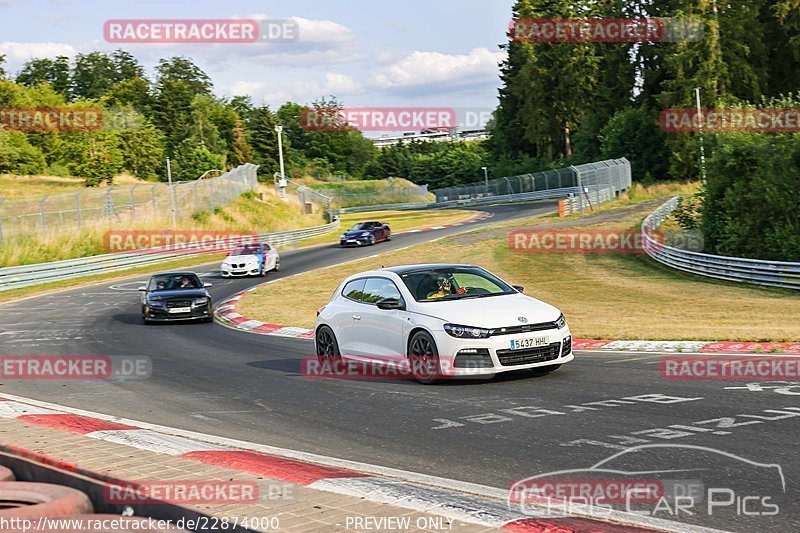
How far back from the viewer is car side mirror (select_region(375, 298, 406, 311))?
13.1 metres

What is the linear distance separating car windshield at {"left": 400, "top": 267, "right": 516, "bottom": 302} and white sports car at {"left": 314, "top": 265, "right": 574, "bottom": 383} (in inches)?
0.5

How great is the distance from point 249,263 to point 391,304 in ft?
95.2

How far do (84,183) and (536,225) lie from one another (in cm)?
5064

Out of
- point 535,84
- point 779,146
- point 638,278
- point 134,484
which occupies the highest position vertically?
point 535,84

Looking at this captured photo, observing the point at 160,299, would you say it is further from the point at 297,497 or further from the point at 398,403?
the point at 297,497

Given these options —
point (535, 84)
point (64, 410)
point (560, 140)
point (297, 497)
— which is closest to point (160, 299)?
point (64, 410)

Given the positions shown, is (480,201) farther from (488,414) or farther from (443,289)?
(488,414)

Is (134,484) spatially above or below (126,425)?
above

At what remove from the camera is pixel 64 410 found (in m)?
11.9

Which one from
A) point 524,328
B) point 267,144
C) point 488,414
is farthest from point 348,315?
point 267,144

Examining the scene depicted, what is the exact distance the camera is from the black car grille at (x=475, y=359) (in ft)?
39.3

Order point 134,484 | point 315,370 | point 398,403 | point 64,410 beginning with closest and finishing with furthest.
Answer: point 134,484, point 398,403, point 64,410, point 315,370

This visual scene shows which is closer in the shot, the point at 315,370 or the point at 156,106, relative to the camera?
the point at 315,370

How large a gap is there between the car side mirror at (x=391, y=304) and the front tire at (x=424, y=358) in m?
0.59
